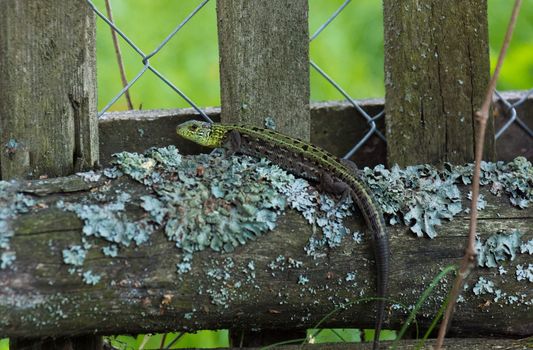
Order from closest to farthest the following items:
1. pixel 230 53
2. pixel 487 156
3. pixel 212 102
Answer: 1. pixel 230 53
2. pixel 487 156
3. pixel 212 102

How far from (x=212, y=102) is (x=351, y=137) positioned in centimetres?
167

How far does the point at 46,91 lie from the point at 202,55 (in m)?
2.71

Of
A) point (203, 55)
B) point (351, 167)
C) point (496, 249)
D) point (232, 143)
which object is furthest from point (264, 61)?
point (203, 55)

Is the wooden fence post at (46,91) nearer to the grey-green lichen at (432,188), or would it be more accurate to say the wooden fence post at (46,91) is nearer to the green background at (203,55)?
the grey-green lichen at (432,188)

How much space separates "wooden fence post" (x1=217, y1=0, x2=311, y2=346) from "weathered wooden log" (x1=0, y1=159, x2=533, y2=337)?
32cm

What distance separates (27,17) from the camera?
241 centimetres

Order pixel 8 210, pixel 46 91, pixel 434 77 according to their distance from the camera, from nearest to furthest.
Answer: pixel 8 210, pixel 46 91, pixel 434 77

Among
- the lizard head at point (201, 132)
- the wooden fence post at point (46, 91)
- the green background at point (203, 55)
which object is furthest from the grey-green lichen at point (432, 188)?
the green background at point (203, 55)

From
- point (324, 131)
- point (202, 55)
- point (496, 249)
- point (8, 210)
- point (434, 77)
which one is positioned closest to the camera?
point (8, 210)

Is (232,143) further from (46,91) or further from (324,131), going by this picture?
(46,91)

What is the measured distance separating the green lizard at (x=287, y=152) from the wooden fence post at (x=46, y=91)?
504 millimetres

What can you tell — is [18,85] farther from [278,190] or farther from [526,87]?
[526,87]

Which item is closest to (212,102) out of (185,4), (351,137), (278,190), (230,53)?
(185,4)

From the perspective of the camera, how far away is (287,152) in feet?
9.25
